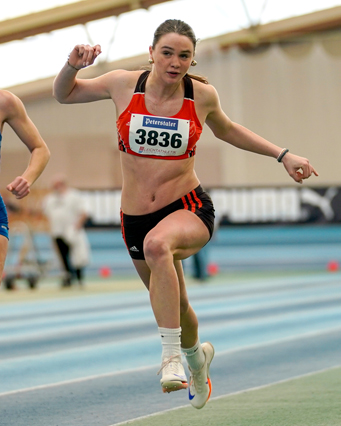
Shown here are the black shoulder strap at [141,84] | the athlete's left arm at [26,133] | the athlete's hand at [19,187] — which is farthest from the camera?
the black shoulder strap at [141,84]

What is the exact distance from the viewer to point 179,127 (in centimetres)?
→ 434

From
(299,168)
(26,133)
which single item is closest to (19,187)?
(26,133)

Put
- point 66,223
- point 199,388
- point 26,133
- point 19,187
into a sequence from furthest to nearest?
1. point 66,223
2. point 199,388
3. point 26,133
4. point 19,187

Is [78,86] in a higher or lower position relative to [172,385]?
higher

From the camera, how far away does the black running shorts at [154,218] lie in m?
4.39

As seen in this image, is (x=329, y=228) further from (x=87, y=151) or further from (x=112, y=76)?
(x=112, y=76)

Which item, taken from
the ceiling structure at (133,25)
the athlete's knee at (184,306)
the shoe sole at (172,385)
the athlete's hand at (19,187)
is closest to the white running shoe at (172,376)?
the shoe sole at (172,385)

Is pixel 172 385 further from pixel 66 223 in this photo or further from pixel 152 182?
pixel 66 223

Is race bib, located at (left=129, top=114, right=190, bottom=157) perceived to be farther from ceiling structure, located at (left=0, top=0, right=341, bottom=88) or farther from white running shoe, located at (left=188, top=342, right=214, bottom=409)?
ceiling structure, located at (left=0, top=0, right=341, bottom=88)

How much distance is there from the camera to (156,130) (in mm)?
4301

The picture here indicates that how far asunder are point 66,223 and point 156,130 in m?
11.7

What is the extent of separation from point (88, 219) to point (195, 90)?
16.2m

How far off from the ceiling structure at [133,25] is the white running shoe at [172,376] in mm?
15984

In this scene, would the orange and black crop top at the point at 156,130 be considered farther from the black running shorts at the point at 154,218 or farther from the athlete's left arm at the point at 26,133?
the athlete's left arm at the point at 26,133
